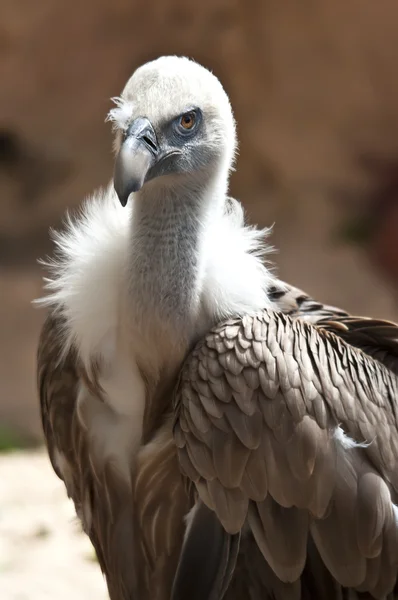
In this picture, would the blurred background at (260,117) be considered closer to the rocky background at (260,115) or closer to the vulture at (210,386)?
the rocky background at (260,115)

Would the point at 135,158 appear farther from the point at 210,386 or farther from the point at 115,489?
the point at 115,489

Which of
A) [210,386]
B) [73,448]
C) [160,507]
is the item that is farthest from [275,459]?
[73,448]

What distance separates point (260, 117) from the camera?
28.2 feet

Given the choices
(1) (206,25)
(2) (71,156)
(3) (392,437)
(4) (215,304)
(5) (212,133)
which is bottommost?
(3) (392,437)

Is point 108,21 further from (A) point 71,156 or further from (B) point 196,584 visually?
(B) point 196,584

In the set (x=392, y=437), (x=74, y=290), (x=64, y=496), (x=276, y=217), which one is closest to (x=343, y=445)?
(x=392, y=437)

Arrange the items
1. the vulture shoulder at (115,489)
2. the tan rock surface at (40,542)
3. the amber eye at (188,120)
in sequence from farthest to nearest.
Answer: the tan rock surface at (40,542) < the vulture shoulder at (115,489) < the amber eye at (188,120)

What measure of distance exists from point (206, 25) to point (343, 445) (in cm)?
584

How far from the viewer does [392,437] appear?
3.04m

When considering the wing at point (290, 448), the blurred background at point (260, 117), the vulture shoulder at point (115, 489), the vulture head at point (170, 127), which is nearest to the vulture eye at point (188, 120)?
the vulture head at point (170, 127)

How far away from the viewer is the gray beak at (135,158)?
2619 millimetres

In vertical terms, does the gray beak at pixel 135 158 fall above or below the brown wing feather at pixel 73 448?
above

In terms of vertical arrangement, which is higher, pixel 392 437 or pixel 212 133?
pixel 212 133

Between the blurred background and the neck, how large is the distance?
4470 mm
